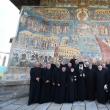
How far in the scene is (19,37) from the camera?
1019 centimetres

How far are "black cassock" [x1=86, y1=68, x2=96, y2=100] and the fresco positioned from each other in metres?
2.12

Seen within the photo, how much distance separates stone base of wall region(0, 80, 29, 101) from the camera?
866 centimetres

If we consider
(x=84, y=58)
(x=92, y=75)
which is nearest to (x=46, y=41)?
(x=84, y=58)

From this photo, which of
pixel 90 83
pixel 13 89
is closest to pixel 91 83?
pixel 90 83

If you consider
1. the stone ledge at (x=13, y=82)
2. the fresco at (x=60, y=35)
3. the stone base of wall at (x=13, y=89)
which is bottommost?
the stone base of wall at (x=13, y=89)

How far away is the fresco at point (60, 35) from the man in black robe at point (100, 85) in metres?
2.28

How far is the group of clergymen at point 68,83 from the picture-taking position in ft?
24.6

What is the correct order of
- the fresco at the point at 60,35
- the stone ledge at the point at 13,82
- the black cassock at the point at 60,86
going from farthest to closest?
1. the fresco at the point at 60,35
2. the stone ledge at the point at 13,82
3. the black cassock at the point at 60,86

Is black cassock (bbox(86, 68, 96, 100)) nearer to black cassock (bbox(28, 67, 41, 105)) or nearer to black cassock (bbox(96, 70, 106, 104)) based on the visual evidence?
black cassock (bbox(96, 70, 106, 104))

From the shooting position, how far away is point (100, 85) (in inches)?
292

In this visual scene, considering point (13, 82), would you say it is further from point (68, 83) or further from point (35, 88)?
point (68, 83)

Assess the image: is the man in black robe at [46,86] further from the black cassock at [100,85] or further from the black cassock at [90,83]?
the black cassock at [100,85]

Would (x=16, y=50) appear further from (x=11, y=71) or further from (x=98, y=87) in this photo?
(x=98, y=87)

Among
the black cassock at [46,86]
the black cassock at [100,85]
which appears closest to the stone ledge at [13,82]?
the black cassock at [46,86]
